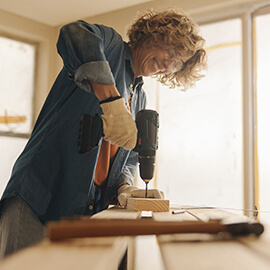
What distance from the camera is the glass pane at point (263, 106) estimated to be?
257cm

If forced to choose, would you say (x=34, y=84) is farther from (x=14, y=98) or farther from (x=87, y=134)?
(x=87, y=134)

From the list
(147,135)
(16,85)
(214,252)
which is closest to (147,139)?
(147,135)

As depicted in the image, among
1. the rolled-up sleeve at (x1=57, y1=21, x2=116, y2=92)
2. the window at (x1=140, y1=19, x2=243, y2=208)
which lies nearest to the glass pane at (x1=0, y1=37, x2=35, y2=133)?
the window at (x1=140, y1=19, x2=243, y2=208)

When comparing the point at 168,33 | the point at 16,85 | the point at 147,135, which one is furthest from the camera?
the point at 16,85

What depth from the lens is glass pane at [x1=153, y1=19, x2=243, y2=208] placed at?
8.91 feet

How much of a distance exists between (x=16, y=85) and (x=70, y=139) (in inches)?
107

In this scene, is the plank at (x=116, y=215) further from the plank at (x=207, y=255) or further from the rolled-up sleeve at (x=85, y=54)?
the rolled-up sleeve at (x=85, y=54)

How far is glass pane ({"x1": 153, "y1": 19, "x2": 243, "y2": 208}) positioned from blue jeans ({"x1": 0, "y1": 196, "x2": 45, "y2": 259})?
202 cm

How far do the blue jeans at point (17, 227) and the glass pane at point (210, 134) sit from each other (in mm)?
2023

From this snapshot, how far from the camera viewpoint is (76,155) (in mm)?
1101

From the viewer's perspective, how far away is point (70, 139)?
1.12 m

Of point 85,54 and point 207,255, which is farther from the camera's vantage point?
point 85,54

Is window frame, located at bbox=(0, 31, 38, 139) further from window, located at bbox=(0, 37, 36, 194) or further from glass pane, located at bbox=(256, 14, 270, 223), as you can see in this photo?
glass pane, located at bbox=(256, 14, 270, 223)

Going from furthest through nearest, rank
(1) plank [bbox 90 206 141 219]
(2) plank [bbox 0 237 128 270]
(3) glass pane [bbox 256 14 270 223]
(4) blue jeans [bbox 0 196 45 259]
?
(3) glass pane [bbox 256 14 270 223], (4) blue jeans [bbox 0 196 45 259], (1) plank [bbox 90 206 141 219], (2) plank [bbox 0 237 128 270]
